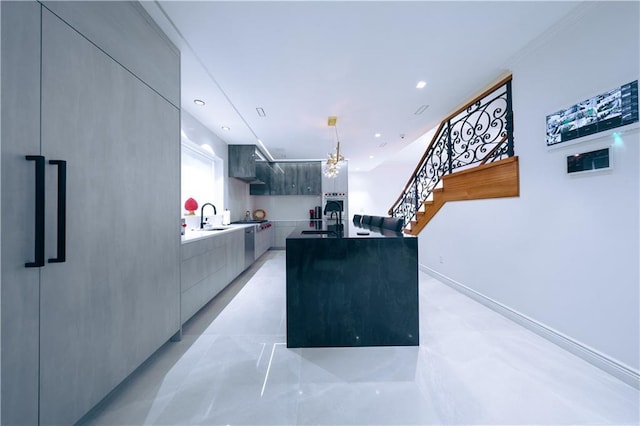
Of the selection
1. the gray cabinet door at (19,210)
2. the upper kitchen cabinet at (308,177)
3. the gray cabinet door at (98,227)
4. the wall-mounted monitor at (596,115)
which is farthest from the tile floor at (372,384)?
the upper kitchen cabinet at (308,177)

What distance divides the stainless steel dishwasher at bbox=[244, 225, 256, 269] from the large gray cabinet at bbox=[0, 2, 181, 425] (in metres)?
2.29

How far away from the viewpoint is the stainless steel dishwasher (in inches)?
160

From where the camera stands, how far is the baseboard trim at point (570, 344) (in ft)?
4.81

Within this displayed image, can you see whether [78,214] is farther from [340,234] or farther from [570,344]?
[570,344]

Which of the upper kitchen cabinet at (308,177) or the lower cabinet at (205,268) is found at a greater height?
the upper kitchen cabinet at (308,177)

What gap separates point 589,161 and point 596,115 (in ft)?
1.10

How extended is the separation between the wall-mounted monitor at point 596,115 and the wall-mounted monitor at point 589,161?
154 mm

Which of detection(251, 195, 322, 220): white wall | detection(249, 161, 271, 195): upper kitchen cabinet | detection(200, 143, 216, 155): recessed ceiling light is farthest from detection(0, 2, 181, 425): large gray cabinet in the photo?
detection(251, 195, 322, 220): white wall

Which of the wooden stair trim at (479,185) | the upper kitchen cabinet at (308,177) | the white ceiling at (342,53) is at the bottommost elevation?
the wooden stair trim at (479,185)

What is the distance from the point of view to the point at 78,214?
1145 millimetres

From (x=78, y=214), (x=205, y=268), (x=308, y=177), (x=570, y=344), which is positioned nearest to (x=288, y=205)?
(x=308, y=177)

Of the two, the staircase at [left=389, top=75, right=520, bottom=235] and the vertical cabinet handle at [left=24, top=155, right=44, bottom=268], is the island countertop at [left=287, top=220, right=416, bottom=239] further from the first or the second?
the vertical cabinet handle at [left=24, top=155, right=44, bottom=268]

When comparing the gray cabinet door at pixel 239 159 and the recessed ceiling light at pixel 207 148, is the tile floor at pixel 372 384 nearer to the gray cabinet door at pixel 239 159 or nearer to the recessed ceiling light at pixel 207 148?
the recessed ceiling light at pixel 207 148

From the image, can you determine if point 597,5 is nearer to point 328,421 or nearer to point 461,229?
point 461,229
